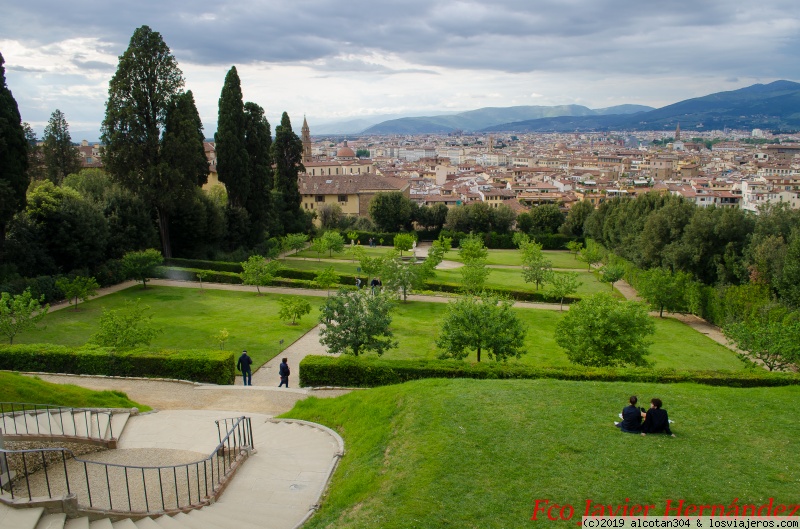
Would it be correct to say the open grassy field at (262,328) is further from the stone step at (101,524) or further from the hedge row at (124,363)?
the stone step at (101,524)

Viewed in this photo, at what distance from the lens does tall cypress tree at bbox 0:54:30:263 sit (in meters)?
27.9

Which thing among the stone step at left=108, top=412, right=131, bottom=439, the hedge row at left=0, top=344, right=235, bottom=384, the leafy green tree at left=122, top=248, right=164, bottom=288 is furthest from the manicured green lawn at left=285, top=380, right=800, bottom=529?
the leafy green tree at left=122, top=248, right=164, bottom=288

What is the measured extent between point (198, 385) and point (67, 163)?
156 feet

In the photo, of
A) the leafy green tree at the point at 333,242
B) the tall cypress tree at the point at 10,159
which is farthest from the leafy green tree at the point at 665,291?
the tall cypress tree at the point at 10,159

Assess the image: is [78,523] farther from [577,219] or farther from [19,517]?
[577,219]

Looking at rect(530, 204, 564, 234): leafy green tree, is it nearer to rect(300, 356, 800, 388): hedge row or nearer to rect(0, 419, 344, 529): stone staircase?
rect(300, 356, 800, 388): hedge row

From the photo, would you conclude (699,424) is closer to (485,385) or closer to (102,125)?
(485,385)

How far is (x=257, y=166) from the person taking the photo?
46312mm

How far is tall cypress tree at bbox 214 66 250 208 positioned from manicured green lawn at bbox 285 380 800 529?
110 ft

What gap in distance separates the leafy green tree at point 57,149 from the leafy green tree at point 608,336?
5148 cm

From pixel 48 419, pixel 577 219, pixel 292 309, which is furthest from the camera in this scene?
pixel 577 219

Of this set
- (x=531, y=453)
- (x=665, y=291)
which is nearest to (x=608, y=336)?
(x=531, y=453)

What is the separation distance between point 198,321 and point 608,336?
17623mm

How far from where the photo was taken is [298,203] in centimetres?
5594
